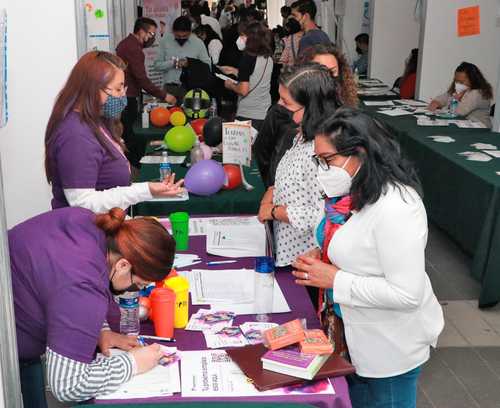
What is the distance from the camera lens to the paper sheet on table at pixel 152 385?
1585 mm

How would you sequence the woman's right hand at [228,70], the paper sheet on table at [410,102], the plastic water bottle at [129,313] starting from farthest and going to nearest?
the woman's right hand at [228,70] → the paper sheet on table at [410,102] → the plastic water bottle at [129,313]

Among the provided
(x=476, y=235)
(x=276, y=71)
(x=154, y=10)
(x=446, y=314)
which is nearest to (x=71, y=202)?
(x=446, y=314)

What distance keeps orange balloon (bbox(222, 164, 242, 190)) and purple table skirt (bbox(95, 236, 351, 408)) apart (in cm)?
67

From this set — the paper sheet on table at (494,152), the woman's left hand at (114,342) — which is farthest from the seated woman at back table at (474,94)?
the woman's left hand at (114,342)

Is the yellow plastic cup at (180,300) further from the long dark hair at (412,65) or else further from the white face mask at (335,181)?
the long dark hair at (412,65)

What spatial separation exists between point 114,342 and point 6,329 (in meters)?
0.51

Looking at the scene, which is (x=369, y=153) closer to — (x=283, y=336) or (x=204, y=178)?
(x=283, y=336)

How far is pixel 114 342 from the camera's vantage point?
178cm

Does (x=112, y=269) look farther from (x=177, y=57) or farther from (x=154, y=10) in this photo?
(x=154, y=10)

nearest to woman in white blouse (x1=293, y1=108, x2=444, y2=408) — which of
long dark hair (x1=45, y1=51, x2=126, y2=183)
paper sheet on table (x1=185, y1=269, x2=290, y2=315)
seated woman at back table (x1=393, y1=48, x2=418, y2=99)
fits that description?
paper sheet on table (x1=185, y1=269, x2=290, y2=315)

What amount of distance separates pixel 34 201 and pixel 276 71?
560 cm

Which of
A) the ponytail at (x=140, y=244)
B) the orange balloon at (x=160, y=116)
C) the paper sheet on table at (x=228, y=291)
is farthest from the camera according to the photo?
the orange balloon at (x=160, y=116)

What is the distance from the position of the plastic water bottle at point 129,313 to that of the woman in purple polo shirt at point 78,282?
0.51 ft

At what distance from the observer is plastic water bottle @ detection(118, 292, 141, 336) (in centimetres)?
181
